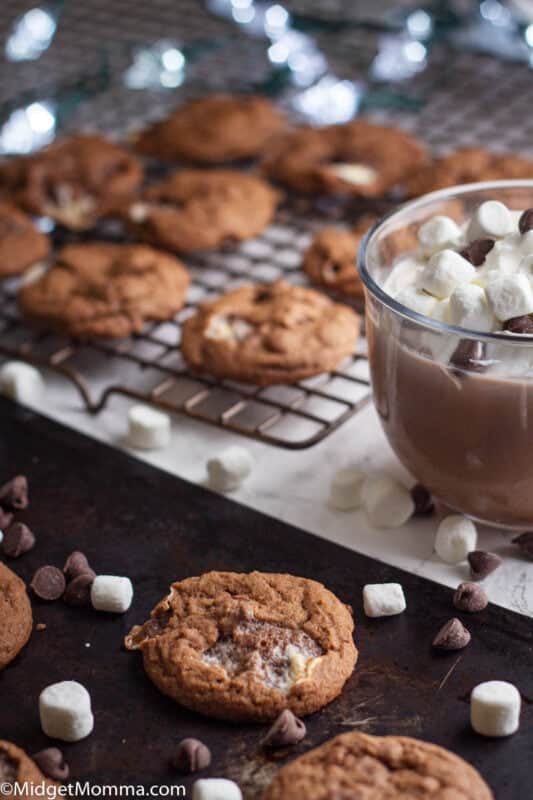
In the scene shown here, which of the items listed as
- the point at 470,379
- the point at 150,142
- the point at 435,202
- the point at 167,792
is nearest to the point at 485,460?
the point at 470,379

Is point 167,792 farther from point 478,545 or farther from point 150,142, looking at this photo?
point 150,142

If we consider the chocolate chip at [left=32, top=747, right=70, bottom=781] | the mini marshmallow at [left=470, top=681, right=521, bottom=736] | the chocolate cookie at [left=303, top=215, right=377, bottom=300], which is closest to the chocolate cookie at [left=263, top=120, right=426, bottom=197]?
the chocolate cookie at [left=303, top=215, right=377, bottom=300]

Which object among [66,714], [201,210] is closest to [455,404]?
[66,714]

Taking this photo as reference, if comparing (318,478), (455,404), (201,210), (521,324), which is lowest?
(318,478)

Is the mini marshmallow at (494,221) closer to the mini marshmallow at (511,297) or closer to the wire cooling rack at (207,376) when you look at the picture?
the mini marshmallow at (511,297)

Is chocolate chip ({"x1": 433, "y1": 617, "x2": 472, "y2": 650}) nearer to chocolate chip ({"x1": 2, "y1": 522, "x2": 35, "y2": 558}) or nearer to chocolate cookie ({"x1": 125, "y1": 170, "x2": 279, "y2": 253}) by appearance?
chocolate chip ({"x1": 2, "y1": 522, "x2": 35, "y2": 558})

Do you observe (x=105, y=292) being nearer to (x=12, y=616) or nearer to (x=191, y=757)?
(x=12, y=616)

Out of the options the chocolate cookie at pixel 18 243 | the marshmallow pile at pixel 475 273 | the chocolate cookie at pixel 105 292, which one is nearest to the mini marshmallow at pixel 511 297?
the marshmallow pile at pixel 475 273

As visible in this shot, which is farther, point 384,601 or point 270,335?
point 270,335
